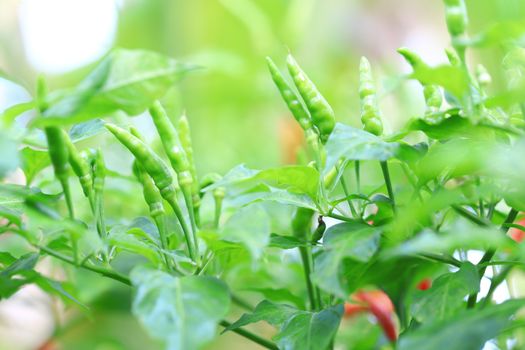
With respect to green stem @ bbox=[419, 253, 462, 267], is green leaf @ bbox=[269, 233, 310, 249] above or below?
above

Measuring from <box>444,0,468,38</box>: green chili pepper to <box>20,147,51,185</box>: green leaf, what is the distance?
0.32m

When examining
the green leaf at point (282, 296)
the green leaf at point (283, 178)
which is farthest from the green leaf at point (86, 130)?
the green leaf at point (282, 296)

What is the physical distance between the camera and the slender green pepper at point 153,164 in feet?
1.35

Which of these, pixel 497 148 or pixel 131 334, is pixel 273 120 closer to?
pixel 131 334

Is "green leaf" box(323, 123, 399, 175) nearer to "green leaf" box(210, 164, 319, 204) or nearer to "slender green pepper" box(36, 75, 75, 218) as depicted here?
"green leaf" box(210, 164, 319, 204)

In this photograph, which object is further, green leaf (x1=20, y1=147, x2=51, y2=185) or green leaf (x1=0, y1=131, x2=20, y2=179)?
green leaf (x1=20, y1=147, x2=51, y2=185)

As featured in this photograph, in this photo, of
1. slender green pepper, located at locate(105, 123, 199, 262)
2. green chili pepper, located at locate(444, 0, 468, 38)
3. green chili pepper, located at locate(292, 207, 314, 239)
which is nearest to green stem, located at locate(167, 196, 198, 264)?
slender green pepper, located at locate(105, 123, 199, 262)

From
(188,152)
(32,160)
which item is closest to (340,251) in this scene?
(188,152)

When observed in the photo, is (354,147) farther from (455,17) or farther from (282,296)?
(282,296)

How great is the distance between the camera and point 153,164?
0.43 m

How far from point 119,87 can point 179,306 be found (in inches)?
5.0

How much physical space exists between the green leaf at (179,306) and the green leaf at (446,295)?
129 mm

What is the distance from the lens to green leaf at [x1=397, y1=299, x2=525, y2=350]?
0.34 m

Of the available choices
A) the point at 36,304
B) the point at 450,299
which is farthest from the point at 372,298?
the point at 36,304
